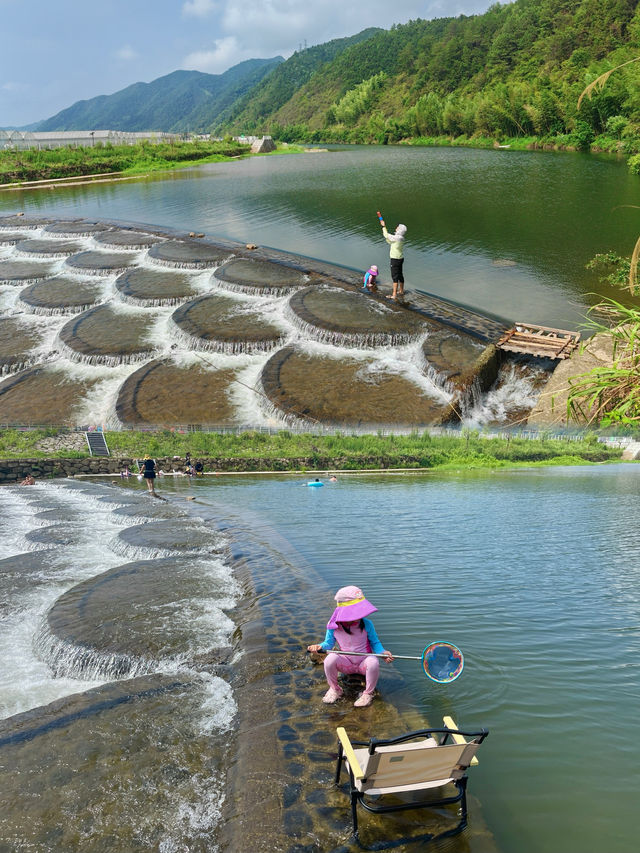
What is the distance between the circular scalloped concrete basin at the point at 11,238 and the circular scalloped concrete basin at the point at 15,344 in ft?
39.8

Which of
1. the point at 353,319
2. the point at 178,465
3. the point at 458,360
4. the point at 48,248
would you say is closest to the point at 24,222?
the point at 48,248

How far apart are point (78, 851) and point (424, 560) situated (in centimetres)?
506

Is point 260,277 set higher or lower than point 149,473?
higher

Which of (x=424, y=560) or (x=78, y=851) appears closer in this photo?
(x=78, y=851)

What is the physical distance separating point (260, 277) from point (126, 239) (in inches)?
440

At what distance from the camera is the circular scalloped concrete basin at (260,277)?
2177 centimetres

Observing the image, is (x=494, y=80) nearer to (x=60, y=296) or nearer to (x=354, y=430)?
(x=60, y=296)

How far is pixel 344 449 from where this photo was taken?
14555mm

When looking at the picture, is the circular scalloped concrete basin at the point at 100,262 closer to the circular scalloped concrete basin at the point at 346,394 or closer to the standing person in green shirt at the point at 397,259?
the standing person in green shirt at the point at 397,259

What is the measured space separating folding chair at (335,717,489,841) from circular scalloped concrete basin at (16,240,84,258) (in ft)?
99.2

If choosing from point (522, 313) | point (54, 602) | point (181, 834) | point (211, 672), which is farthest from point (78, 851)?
point (522, 313)

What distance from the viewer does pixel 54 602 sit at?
7238mm

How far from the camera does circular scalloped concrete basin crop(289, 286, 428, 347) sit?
17312 mm

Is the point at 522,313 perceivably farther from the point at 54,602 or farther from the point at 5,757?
the point at 5,757
